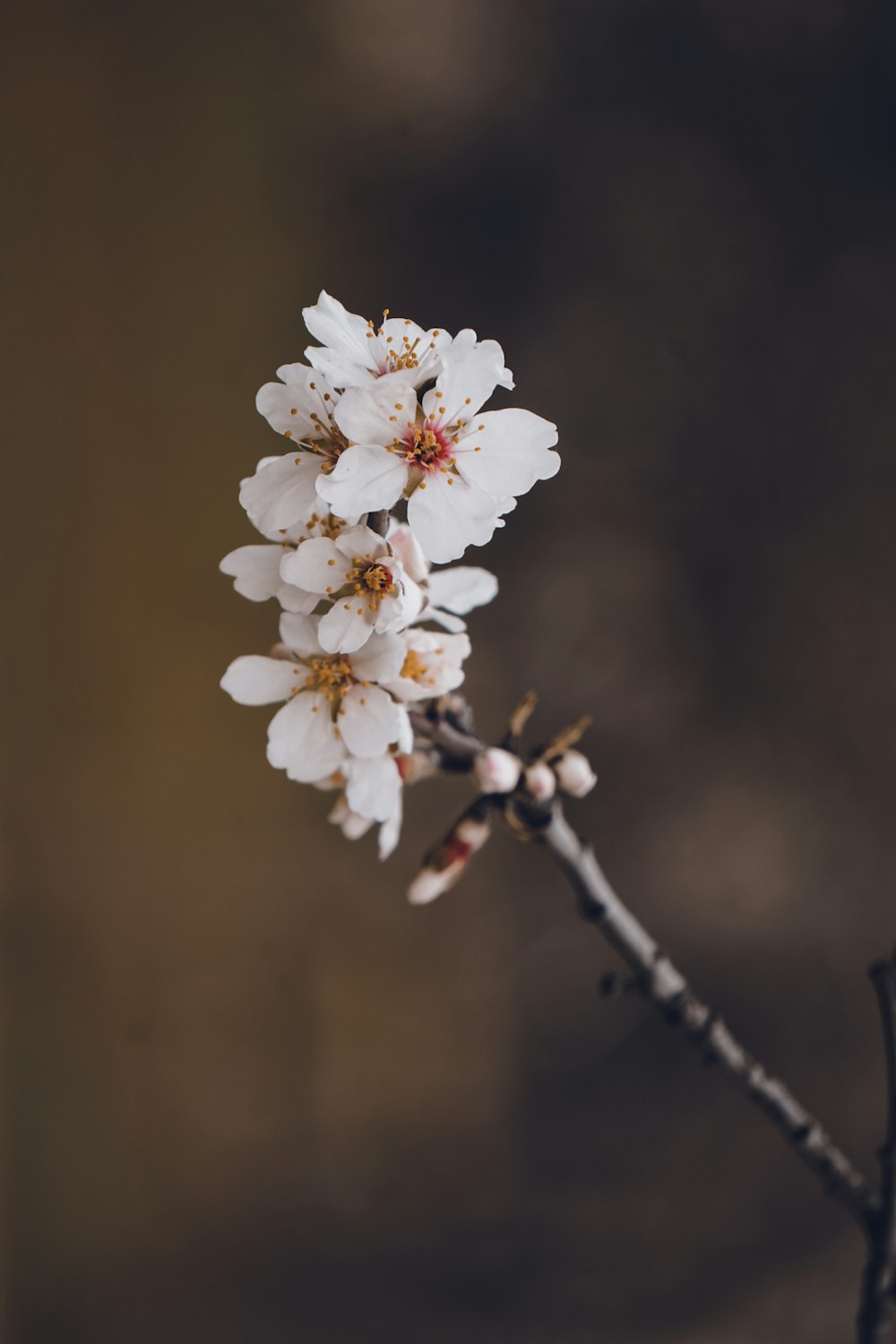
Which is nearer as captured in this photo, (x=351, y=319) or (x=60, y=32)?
(x=351, y=319)

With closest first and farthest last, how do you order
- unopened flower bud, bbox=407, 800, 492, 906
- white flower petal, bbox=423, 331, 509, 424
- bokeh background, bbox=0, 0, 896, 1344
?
white flower petal, bbox=423, 331, 509, 424 → unopened flower bud, bbox=407, 800, 492, 906 → bokeh background, bbox=0, 0, 896, 1344

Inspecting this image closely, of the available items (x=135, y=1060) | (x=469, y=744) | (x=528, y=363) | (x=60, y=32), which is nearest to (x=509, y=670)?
(x=528, y=363)

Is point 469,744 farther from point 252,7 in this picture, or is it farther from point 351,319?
point 252,7

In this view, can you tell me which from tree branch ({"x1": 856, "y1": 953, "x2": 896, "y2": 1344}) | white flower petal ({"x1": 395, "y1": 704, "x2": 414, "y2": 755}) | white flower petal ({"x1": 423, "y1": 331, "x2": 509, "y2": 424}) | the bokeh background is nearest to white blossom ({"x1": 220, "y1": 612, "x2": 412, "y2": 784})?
white flower petal ({"x1": 395, "y1": 704, "x2": 414, "y2": 755})

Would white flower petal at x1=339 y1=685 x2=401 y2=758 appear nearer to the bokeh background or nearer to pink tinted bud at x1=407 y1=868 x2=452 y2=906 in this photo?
pink tinted bud at x1=407 y1=868 x2=452 y2=906

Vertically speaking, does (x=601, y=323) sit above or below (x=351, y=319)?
above

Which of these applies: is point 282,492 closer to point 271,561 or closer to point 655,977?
point 271,561

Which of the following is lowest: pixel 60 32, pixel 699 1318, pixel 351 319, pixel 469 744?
pixel 699 1318

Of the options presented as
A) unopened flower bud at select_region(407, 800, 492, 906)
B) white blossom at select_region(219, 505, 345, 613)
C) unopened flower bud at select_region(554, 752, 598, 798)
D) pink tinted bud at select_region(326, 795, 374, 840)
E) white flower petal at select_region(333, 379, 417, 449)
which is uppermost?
white blossom at select_region(219, 505, 345, 613)
